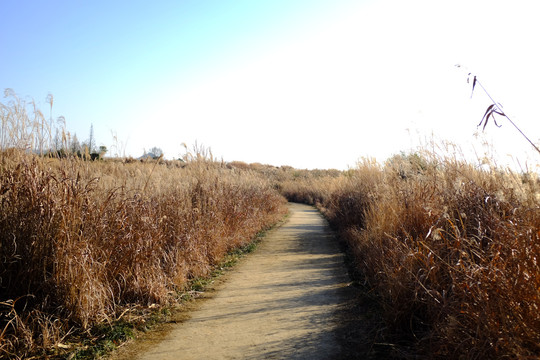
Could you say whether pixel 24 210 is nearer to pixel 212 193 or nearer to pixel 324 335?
pixel 324 335

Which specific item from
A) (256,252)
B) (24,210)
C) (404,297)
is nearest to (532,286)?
(404,297)

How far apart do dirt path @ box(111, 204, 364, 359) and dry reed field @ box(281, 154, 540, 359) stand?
686 mm

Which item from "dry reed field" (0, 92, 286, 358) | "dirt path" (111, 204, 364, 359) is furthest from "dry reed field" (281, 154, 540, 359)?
"dry reed field" (0, 92, 286, 358)

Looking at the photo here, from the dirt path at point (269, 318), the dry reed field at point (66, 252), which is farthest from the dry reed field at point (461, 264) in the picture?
the dry reed field at point (66, 252)

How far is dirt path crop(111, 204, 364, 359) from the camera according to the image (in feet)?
13.3

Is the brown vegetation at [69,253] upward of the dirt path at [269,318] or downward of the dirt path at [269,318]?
upward

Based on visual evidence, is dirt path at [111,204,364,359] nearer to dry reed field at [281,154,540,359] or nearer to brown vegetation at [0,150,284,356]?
dry reed field at [281,154,540,359]

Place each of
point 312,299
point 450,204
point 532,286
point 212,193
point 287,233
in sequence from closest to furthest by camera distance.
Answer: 1. point 532,286
2. point 450,204
3. point 312,299
4. point 212,193
5. point 287,233

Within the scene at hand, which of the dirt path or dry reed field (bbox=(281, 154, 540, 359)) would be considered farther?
the dirt path

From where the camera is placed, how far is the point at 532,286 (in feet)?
8.71

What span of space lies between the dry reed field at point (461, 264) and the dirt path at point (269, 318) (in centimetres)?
69

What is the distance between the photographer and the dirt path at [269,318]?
4051 millimetres

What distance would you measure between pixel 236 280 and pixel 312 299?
1791 millimetres

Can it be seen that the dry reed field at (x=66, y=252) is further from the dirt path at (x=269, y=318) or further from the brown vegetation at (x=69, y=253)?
Result: the dirt path at (x=269, y=318)
